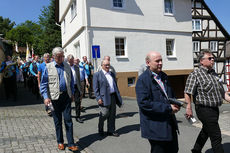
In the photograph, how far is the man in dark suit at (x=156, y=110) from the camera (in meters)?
2.65

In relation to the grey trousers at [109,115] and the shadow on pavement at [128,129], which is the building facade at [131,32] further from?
the grey trousers at [109,115]

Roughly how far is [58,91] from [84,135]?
1.72 metres

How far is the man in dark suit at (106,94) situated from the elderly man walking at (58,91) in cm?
91

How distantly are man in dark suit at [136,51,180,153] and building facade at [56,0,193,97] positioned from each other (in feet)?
35.7

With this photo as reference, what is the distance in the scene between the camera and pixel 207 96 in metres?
3.47

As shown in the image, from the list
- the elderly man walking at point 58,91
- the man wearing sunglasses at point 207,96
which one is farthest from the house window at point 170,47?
the elderly man walking at point 58,91

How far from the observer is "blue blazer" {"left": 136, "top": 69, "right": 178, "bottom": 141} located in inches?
104

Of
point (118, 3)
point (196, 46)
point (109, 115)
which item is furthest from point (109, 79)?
point (196, 46)

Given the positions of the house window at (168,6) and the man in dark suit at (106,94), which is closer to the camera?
the man in dark suit at (106,94)

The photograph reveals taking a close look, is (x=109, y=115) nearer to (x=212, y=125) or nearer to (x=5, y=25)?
(x=212, y=125)

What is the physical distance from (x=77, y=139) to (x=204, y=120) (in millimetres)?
2914

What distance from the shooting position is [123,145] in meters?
4.61

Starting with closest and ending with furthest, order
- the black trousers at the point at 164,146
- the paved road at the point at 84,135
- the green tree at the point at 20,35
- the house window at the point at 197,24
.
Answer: the black trousers at the point at 164,146
the paved road at the point at 84,135
the house window at the point at 197,24
the green tree at the point at 20,35

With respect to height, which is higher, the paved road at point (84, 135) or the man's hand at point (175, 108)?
the man's hand at point (175, 108)
